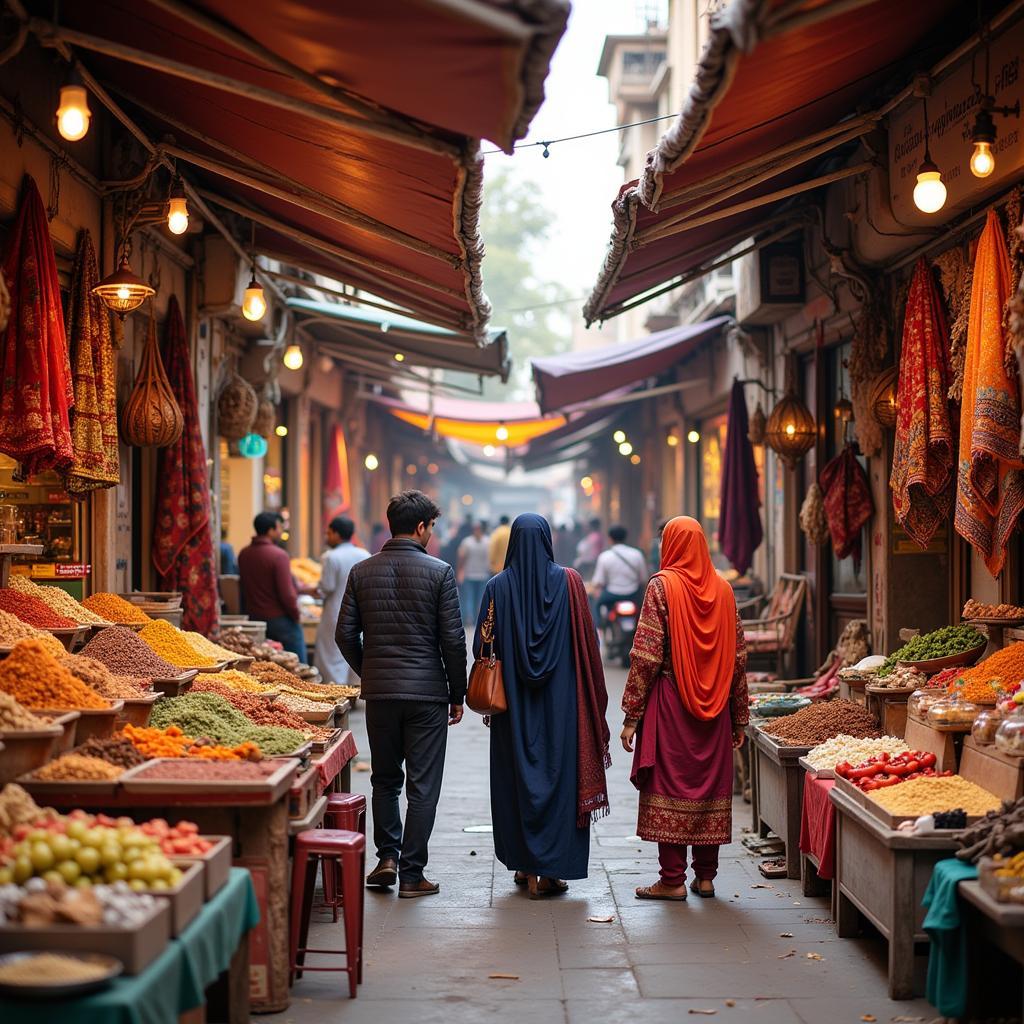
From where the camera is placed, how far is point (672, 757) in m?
6.77

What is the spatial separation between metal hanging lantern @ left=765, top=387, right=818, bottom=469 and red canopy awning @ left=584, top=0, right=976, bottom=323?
1.89 m

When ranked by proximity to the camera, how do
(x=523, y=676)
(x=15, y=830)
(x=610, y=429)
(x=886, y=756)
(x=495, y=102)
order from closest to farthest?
(x=15, y=830) → (x=495, y=102) → (x=886, y=756) → (x=523, y=676) → (x=610, y=429)

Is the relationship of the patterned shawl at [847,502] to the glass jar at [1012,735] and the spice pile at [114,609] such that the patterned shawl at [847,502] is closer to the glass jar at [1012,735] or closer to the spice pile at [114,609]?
the glass jar at [1012,735]

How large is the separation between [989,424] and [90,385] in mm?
4688

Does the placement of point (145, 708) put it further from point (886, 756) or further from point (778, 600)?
point (778, 600)

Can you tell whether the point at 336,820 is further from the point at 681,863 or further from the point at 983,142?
the point at 983,142

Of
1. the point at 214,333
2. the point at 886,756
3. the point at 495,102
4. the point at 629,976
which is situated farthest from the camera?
the point at 214,333

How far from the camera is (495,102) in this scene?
5016 millimetres

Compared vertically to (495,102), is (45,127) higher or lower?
Result: higher

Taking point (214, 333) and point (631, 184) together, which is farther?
point (214, 333)

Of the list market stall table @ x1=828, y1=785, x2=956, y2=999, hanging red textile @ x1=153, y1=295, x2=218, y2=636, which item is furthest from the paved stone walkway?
hanging red textile @ x1=153, y1=295, x2=218, y2=636

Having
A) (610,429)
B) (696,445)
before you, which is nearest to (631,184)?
(696,445)

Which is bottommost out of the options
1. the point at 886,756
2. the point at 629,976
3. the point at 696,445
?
the point at 629,976

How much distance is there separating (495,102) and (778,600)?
26.8 ft
